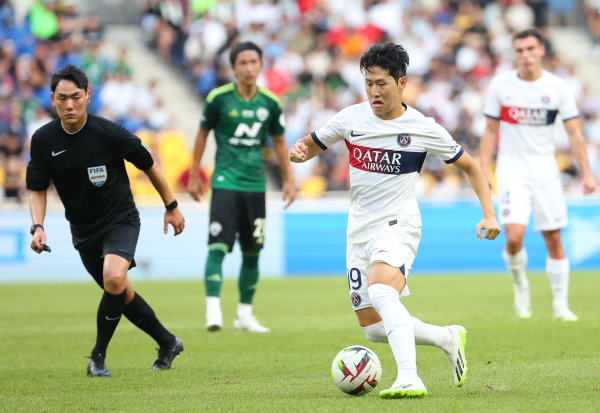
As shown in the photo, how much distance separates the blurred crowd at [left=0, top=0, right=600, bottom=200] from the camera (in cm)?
2073

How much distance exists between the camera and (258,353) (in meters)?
8.34

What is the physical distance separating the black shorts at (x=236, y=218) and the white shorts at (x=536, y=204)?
2.48 metres

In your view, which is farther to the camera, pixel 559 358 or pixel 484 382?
pixel 559 358

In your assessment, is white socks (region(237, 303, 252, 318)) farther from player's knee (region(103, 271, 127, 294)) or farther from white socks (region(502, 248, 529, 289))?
player's knee (region(103, 271, 127, 294))

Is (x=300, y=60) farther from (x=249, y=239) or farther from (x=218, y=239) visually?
(x=218, y=239)

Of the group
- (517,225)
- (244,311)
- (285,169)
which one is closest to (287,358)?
(244,311)

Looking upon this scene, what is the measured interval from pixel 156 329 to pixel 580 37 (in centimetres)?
2190

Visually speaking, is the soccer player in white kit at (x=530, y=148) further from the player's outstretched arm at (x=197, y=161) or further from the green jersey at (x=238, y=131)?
the player's outstretched arm at (x=197, y=161)

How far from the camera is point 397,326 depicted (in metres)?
5.78

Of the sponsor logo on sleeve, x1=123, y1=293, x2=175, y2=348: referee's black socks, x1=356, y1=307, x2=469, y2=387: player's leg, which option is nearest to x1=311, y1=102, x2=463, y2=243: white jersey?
x1=356, y1=307, x2=469, y2=387: player's leg

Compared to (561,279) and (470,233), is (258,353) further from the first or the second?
(470,233)

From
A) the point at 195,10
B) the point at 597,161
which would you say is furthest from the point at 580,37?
the point at 195,10

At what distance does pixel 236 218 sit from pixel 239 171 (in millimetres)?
475

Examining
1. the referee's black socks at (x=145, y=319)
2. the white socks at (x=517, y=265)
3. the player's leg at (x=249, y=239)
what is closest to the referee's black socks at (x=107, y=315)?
the referee's black socks at (x=145, y=319)
